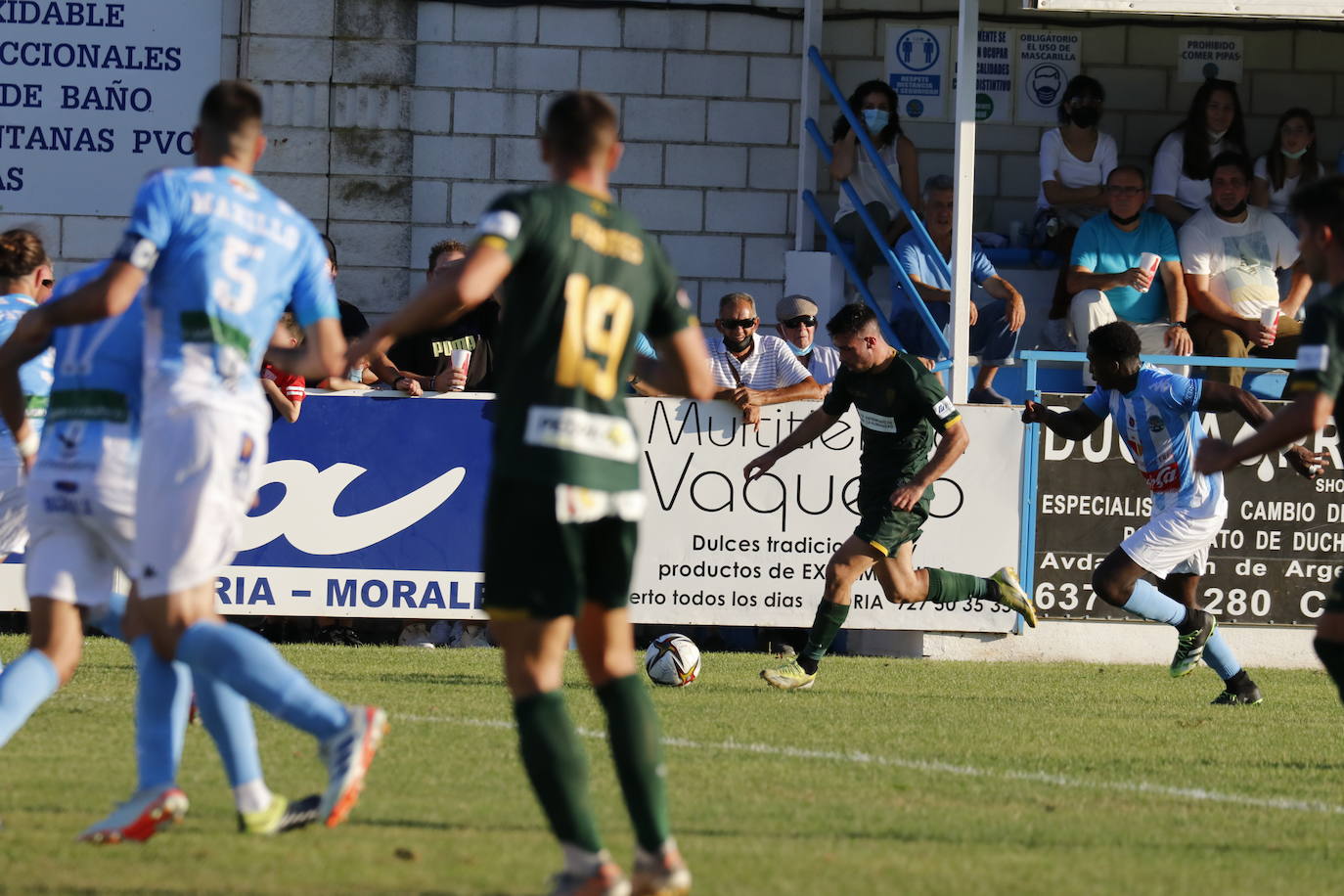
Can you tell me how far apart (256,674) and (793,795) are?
7.34ft

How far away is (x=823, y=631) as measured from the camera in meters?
10.9

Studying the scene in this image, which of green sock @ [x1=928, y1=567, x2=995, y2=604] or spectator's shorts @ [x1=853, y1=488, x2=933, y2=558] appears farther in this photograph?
green sock @ [x1=928, y1=567, x2=995, y2=604]

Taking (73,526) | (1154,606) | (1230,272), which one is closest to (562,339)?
(73,526)

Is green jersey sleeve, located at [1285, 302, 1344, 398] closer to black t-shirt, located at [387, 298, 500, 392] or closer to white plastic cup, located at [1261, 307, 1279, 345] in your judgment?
black t-shirt, located at [387, 298, 500, 392]

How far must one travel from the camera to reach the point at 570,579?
4699 millimetres

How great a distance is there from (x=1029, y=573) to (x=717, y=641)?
7.28ft

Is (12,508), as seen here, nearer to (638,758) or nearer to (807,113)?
(638,758)

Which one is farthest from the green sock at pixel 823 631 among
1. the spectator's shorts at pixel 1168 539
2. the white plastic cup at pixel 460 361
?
the white plastic cup at pixel 460 361

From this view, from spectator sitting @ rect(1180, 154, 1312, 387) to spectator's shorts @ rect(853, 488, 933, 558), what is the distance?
13.9 ft

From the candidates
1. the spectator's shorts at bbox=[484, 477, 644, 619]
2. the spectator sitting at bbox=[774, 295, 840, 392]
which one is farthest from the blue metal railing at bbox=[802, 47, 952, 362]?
the spectator's shorts at bbox=[484, 477, 644, 619]


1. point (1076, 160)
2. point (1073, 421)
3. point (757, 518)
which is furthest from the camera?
point (1076, 160)

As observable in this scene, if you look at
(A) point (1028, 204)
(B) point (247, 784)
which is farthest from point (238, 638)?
(A) point (1028, 204)

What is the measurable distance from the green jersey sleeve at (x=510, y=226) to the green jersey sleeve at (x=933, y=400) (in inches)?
244

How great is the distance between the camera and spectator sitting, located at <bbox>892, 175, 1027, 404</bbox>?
1373cm
